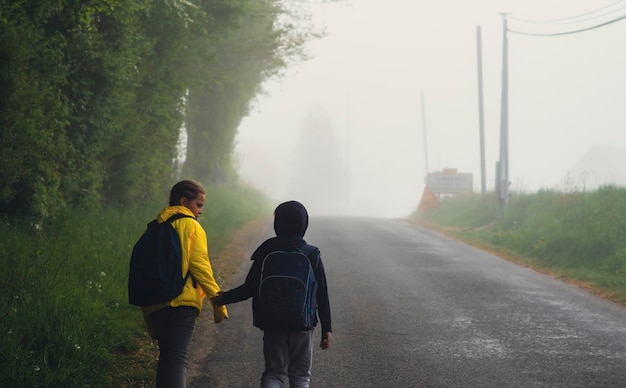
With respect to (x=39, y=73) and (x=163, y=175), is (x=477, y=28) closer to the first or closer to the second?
(x=163, y=175)

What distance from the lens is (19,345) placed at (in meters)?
6.15

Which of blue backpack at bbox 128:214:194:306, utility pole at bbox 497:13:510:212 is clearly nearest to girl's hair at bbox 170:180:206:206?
blue backpack at bbox 128:214:194:306

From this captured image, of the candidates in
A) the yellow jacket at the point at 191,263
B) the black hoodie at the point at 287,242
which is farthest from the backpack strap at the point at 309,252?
the yellow jacket at the point at 191,263

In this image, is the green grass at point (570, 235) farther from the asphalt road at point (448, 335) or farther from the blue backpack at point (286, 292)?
the blue backpack at point (286, 292)

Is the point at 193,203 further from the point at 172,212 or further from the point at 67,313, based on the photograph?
the point at 67,313

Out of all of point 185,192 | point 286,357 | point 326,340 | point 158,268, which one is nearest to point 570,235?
point 326,340

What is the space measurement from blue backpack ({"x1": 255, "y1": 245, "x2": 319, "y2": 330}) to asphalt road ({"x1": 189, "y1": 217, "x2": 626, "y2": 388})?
2.02 m

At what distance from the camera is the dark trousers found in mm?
5152

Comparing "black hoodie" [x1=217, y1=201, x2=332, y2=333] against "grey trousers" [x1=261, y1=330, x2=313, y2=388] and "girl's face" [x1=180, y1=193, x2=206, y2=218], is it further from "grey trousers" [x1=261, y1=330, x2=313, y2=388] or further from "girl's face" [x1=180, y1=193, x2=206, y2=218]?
"girl's face" [x1=180, y1=193, x2=206, y2=218]

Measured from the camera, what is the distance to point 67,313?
714 centimetres

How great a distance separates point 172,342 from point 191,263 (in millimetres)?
567

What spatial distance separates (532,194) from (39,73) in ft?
63.8

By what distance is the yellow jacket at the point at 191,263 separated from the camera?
5.18 metres

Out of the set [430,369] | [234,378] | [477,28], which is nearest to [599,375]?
[430,369]
